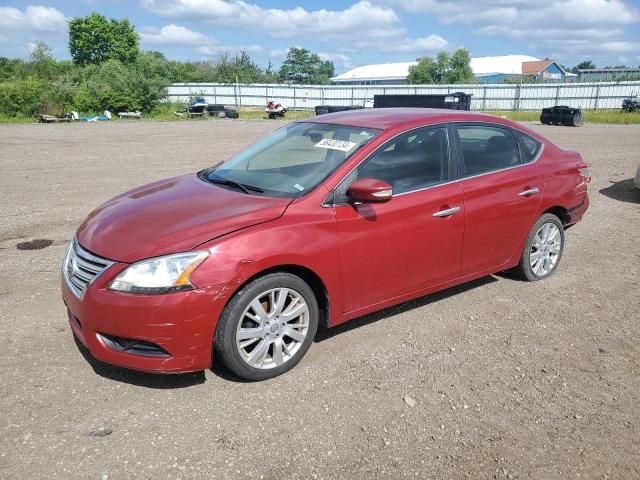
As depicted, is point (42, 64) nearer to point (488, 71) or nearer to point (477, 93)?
point (477, 93)

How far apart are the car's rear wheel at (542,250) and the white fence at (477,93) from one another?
39.1 m

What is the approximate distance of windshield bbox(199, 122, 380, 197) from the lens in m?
3.74

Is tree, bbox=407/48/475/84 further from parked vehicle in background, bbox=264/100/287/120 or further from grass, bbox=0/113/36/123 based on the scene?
grass, bbox=0/113/36/123

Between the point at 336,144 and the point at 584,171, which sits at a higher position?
the point at 336,144

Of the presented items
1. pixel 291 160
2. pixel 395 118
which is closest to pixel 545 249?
pixel 395 118

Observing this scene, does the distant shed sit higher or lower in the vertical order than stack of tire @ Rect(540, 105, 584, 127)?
higher

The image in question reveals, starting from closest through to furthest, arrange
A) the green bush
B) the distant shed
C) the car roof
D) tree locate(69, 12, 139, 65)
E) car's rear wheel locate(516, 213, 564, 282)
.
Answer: the car roof
car's rear wheel locate(516, 213, 564, 282)
the green bush
tree locate(69, 12, 139, 65)
the distant shed

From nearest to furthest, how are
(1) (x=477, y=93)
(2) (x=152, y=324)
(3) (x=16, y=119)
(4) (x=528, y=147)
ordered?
(2) (x=152, y=324)
(4) (x=528, y=147)
(3) (x=16, y=119)
(1) (x=477, y=93)

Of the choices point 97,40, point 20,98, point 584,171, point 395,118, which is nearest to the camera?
point 395,118

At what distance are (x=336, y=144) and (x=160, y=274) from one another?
1.71m

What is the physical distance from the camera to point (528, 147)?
4.88 metres

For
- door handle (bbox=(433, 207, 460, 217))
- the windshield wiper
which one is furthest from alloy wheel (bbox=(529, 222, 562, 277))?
the windshield wiper

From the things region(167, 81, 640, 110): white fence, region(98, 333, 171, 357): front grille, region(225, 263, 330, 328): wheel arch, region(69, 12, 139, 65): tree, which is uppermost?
region(69, 12, 139, 65): tree

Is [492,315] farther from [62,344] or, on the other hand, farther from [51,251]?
[51,251]
